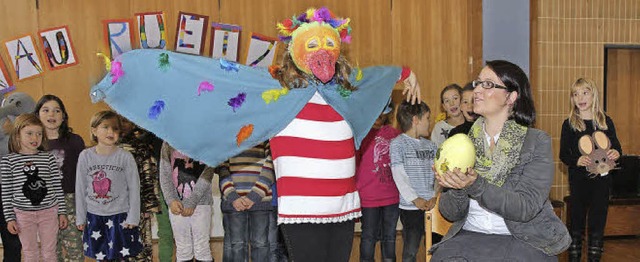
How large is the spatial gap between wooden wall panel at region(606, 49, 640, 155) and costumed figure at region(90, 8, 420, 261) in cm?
466

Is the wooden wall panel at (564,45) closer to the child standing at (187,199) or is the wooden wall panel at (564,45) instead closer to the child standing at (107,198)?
the child standing at (187,199)

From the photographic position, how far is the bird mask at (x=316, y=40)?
2.69 metres

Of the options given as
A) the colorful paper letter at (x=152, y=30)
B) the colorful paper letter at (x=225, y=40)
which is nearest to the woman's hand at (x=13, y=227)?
the colorful paper letter at (x=152, y=30)

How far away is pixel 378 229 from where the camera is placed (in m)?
4.39

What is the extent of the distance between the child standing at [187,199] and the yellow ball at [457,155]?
224 centimetres

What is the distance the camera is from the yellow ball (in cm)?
211

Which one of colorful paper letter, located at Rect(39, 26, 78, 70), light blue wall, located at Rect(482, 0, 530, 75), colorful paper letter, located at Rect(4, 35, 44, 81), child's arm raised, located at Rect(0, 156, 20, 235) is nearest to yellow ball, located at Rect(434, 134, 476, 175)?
child's arm raised, located at Rect(0, 156, 20, 235)

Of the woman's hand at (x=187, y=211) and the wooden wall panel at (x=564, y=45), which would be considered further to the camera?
the wooden wall panel at (x=564, y=45)

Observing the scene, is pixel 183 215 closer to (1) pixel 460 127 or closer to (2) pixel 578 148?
(1) pixel 460 127

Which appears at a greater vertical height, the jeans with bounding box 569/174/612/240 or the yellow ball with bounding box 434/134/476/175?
the yellow ball with bounding box 434/134/476/175

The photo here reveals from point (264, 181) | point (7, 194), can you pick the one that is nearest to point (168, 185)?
point (264, 181)

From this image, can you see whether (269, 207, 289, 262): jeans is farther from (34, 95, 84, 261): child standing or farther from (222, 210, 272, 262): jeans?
(34, 95, 84, 261): child standing

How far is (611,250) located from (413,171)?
233 centimetres

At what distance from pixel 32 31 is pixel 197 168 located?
2.65m
